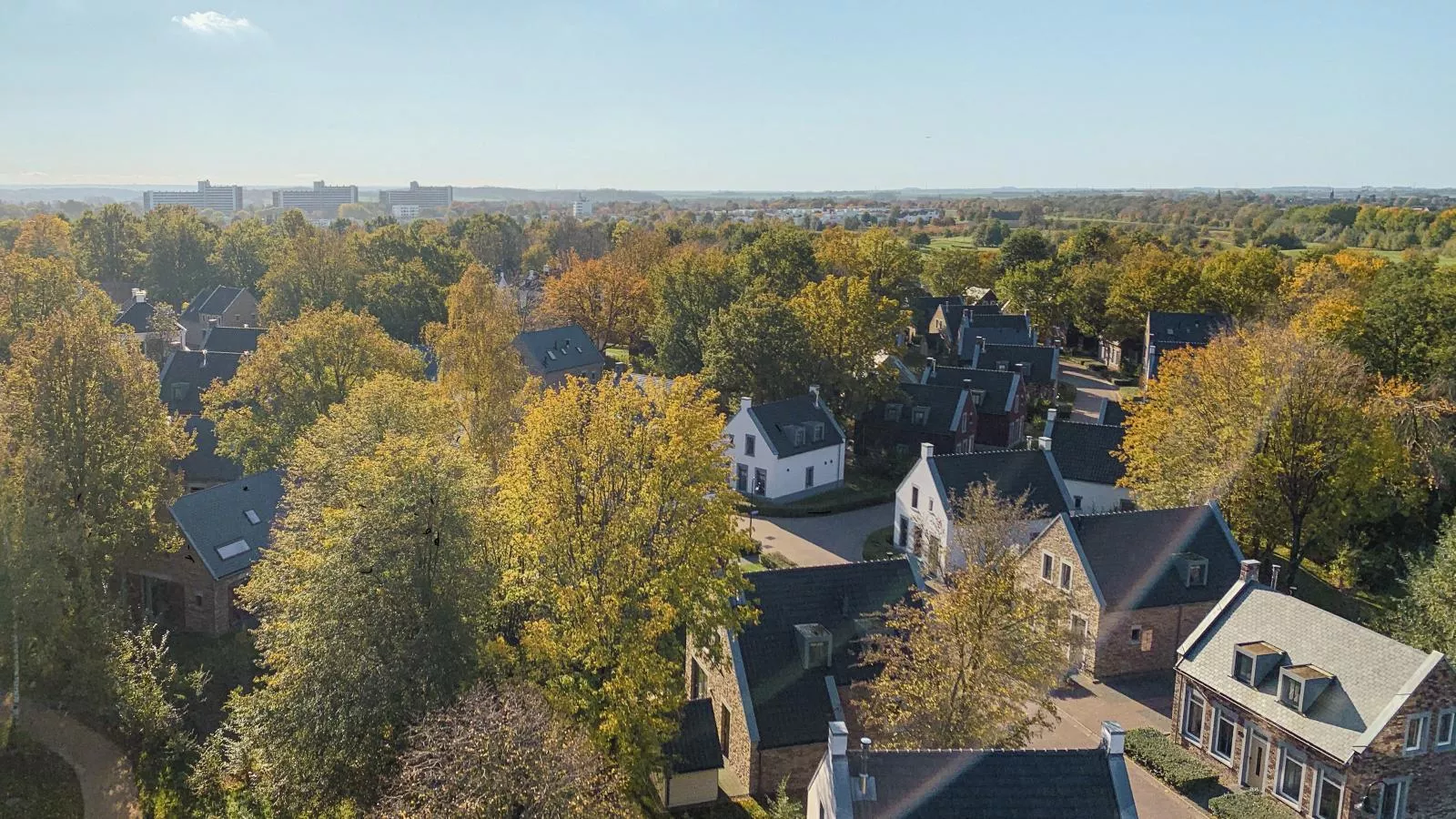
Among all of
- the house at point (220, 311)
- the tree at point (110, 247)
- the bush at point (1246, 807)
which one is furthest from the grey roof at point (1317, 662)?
the tree at point (110, 247)

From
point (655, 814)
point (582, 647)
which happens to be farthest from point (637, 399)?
point (655, 814)

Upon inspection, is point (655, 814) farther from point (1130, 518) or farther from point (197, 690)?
point (1130, 518)

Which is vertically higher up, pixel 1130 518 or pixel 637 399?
pixel 637 399

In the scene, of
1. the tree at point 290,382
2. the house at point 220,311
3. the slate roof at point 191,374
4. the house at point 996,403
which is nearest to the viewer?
the tree at point 290,382

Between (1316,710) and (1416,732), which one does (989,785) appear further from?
(1416,732)

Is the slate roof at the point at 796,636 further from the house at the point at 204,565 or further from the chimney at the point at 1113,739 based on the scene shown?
the house at the point at 204,565

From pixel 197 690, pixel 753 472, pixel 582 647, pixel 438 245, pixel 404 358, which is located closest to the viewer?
pixel 582 647
